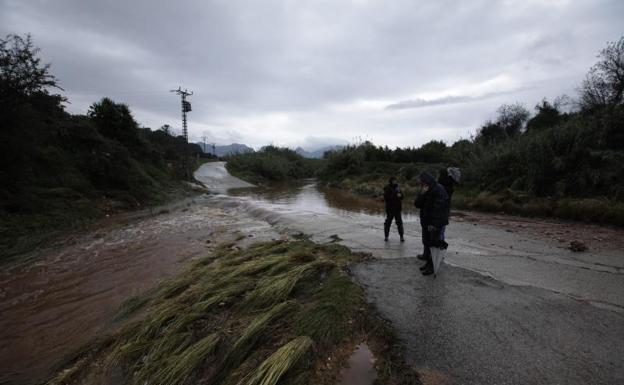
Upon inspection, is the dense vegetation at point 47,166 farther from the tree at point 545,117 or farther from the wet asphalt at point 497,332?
the tree at point 545,117

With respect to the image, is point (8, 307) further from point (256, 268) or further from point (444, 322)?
point (444, 322)

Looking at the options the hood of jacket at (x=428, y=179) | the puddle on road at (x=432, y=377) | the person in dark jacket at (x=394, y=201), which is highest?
the hood of jacket at (x=428, y=179)

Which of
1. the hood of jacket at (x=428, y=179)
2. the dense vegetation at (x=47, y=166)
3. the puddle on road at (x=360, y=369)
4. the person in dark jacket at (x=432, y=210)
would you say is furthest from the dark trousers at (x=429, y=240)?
the dense vegetation at (x=47, y=166)

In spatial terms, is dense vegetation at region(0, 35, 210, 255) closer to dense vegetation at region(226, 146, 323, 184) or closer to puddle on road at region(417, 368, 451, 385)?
puddle on road at region(417, 368, 451, 385)

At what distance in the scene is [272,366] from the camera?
2.61 m

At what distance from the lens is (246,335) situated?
3.16 metres

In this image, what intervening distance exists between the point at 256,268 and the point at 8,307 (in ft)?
14.8

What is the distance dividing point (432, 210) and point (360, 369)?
9.95 ft

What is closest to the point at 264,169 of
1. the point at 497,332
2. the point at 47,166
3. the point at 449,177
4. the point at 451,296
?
the point at 47,166

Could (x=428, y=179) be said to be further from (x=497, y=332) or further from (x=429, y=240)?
(x=497, y=332)

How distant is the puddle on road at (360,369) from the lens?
106 inches

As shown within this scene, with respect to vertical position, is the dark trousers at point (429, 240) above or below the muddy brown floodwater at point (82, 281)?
above

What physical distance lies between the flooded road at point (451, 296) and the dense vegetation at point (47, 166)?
195cm

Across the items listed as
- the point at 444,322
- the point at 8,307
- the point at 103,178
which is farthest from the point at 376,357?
the point at 103,178
